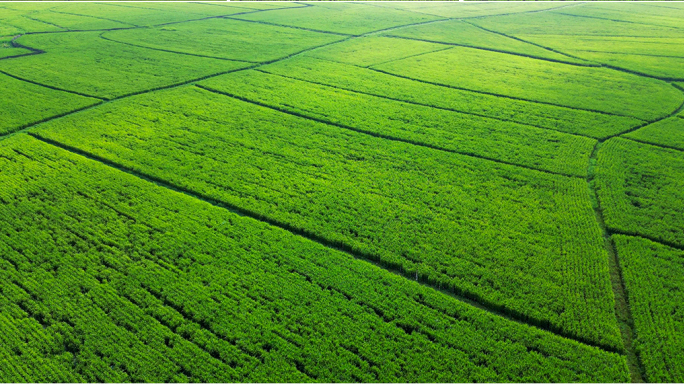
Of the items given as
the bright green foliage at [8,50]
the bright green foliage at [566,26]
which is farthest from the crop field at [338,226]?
the bright green foliage at [566,26]

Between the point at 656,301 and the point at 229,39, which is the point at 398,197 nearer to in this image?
the point at 656,301

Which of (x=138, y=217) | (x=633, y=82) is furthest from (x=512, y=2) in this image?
(x=138, y=217)

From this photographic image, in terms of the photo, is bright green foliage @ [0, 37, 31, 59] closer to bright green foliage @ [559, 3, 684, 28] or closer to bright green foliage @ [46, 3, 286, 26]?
bright green foliage @ [46, 3, 286, 26]

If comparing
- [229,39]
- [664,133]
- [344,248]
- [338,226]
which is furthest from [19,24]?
[664,133]

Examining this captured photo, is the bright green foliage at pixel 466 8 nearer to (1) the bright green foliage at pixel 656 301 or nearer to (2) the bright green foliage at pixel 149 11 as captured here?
(2) the bright green foliage at pixel 149 11

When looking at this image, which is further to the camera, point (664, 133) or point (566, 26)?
point (566, 26)

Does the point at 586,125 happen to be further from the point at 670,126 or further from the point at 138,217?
the point at 138,217
